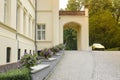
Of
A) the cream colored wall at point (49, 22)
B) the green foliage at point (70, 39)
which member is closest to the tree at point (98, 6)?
the green foliage at point (70, 39)

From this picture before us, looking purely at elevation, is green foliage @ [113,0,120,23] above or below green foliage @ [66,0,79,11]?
below

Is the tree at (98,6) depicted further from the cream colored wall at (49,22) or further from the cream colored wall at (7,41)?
the cream colored wall at (7,41)

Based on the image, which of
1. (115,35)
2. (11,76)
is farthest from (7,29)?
(115,35)

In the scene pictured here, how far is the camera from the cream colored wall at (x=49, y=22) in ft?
115

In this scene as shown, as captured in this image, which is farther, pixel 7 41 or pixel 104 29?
pixel 104 29

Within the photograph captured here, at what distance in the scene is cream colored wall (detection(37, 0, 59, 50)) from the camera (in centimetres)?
3491

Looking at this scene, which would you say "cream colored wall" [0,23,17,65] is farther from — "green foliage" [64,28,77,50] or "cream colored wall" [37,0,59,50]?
"green foliage" [64,28,77,50]

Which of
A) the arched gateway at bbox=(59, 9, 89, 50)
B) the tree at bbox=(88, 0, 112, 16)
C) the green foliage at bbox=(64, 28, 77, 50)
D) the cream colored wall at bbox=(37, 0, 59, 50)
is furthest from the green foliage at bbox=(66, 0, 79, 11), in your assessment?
the cream colored wall at bbox=(37, 0, 59, 50)

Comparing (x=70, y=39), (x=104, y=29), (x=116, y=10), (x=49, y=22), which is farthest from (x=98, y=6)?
(x=49, y=22)

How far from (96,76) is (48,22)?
18.9 metres

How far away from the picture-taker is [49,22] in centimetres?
3506

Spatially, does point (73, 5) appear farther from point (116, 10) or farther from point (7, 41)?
point (7, 41)

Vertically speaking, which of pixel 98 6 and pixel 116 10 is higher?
pixel 98 6

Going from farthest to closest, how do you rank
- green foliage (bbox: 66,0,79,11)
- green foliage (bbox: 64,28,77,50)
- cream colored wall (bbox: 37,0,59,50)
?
green foliage (bbox: 66,0,79,11)
green foliage (bbox: 64,28,77,50)
cream colored wall (bbox: 37,0,59,50)
